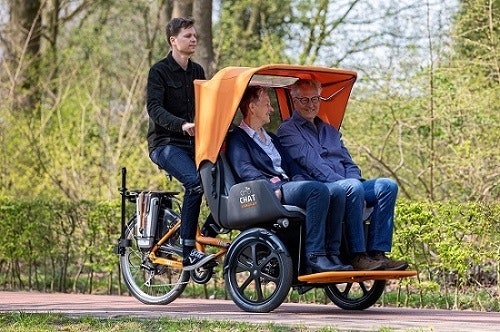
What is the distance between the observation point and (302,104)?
9.30 metres

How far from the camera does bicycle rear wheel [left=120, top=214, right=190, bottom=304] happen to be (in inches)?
385

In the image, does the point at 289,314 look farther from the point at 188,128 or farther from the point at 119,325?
the point at 188,128

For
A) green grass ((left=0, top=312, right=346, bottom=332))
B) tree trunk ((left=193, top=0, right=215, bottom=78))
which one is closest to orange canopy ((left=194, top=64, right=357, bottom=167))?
green grass ((left=0, top=312, right=346, bottom=332))

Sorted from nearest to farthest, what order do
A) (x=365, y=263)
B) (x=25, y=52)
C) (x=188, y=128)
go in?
(x=365, y=263) < (x=188, y=128) < (x=25, y=52)

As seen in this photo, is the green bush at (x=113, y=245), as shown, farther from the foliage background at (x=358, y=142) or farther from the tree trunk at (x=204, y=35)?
the tree trunk at (x=204, y=35)

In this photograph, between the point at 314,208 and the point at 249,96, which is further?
the point at 249,96

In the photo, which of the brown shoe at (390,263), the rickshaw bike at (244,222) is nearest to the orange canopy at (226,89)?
the rickshaw bike at (244,222)

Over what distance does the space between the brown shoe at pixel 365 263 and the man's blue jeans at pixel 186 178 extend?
1.34m

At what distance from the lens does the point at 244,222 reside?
8758mm

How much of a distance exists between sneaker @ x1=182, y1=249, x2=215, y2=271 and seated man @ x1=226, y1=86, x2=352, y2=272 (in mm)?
827

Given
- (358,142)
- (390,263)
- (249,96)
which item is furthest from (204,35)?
(390,263)

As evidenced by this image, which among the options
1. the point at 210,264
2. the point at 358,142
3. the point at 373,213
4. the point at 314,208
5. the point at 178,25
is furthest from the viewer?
the point at 358,142

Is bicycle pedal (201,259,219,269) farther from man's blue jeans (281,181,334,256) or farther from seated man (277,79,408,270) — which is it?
man's blue jeans (281,181,334,256)

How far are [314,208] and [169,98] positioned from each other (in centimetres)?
176
